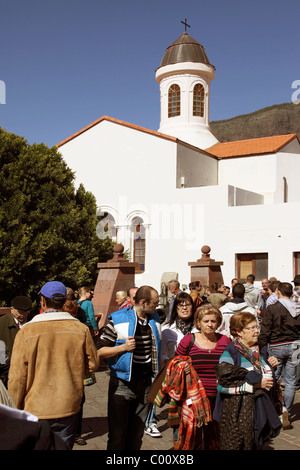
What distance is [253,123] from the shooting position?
12012 cm

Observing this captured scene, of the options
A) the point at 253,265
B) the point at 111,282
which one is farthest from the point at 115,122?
the point at 111,282

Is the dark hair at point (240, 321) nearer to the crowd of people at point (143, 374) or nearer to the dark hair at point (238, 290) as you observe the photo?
the crowd of people at point (143, 374)

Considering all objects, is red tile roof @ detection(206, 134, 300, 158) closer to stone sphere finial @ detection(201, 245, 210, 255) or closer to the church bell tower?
the church bell tower

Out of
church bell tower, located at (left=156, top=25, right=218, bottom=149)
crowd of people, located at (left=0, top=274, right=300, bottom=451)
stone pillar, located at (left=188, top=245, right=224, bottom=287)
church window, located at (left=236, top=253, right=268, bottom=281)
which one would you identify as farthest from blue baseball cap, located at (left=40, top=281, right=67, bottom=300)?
church bell tower, located at (left=156, top=25, right=218, bottom=149)

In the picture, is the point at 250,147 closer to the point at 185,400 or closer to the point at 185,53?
the point at 185,53

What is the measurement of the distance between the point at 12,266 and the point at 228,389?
11.8 metres

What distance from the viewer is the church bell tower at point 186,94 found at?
99.5 feet

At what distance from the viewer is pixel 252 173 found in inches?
1090

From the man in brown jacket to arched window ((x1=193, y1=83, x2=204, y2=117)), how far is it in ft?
92.4

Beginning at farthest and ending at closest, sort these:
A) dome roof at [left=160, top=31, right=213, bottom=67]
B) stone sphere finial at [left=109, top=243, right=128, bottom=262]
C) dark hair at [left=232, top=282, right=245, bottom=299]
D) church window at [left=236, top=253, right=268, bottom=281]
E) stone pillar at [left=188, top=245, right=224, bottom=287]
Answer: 1. dome roof at [left=160, top=31, right=213, bottom=67]
2. church window at [left=236, top=253, right=268, bottom=281]
3. stone pillar at [left=188, top=245, right=224, bottom=287]
4. stone sphere finial at [left=109, top=243, right=128, bottom=262]
5. dark hair at [left=232, top=282, right=245, bottom=299]

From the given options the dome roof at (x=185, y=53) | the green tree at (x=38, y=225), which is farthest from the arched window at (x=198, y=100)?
the green tree at (x=38, y=225)

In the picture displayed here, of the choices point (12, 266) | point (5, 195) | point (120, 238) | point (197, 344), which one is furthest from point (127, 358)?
point (120, 238)

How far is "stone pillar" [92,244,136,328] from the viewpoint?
13477mm
